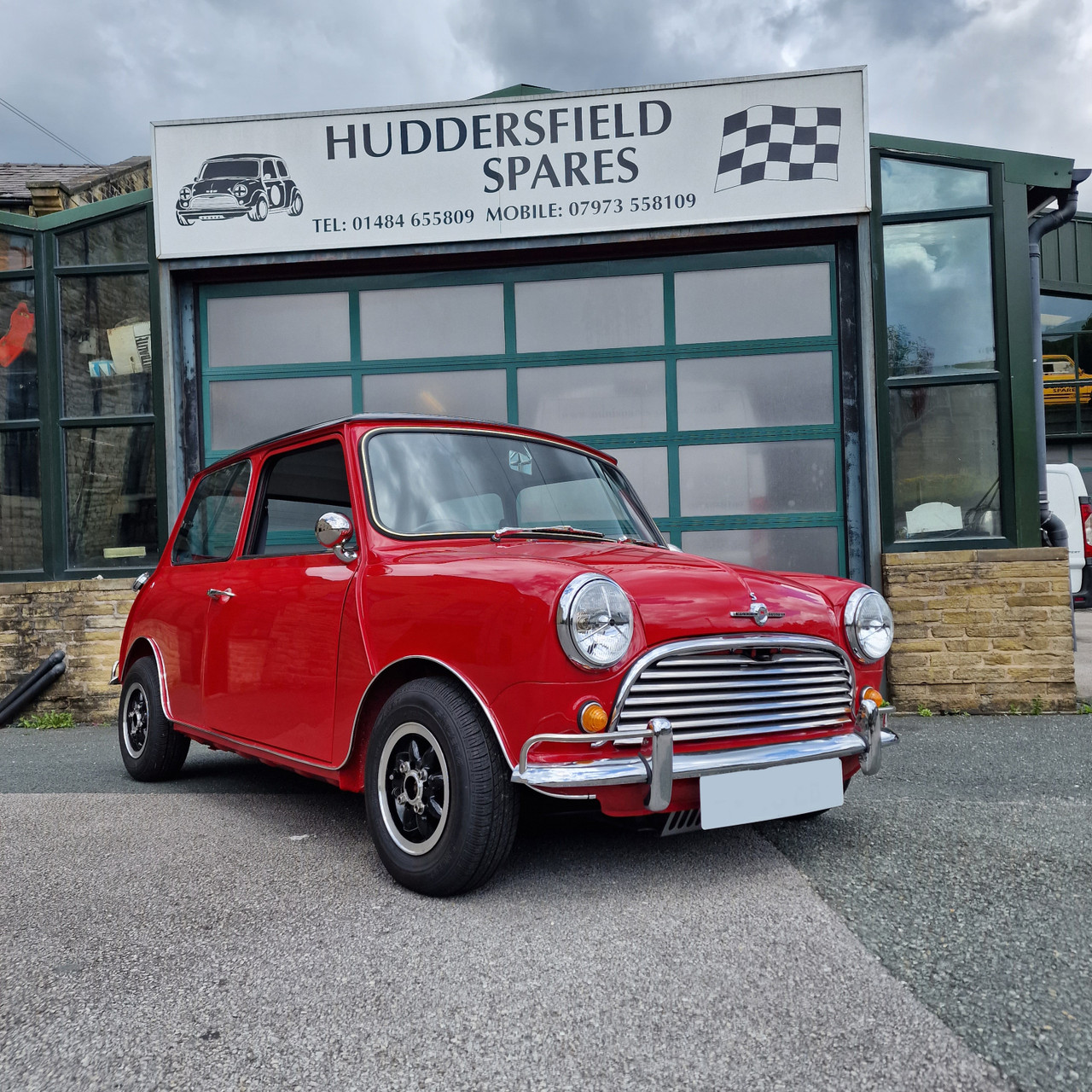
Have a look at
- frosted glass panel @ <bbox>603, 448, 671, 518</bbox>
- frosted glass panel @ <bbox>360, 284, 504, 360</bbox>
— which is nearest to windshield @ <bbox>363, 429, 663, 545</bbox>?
frosted glass panel @ <bbox>603, 448, 671, 518</bbox>

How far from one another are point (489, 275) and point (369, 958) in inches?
230

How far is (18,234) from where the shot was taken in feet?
24.7

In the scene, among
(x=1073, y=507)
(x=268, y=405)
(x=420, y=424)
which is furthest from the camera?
(x=1073, y=507)

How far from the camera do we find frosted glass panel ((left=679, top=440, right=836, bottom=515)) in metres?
7.06

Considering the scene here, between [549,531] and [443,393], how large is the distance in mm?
4058

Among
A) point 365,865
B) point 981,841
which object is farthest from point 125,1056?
point 981,841

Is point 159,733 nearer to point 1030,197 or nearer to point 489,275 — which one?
point 489,275

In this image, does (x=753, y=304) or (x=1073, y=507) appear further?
(x=1073, y=507)

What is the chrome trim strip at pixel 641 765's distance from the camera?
2578 millimetres

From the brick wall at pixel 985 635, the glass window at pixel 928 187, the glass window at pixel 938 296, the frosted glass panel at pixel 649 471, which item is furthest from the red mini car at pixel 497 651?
the glass window at pixel 928 187

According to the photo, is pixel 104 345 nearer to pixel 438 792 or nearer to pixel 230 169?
pixel 230 169

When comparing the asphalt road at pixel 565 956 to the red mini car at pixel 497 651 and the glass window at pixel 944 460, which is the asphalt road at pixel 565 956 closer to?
the red mini car at pixel 497 651

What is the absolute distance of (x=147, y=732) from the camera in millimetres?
4734

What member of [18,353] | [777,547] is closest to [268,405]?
[18,353]
